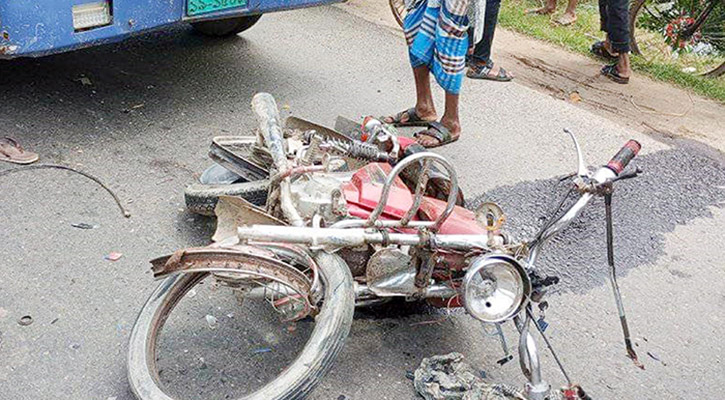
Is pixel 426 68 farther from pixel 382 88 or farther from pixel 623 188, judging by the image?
pixel 623 188

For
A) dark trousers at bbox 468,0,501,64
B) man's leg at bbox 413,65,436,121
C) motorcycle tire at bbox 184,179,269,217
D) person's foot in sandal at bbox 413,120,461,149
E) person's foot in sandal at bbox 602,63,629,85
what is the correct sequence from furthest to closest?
person's foot in sandal at bbox 602,63,629,85 → dark trousers at bbox 468,0,501,64 → man's leg at bbox 413,65,436,121 → person's foot in sandal at bbox 413,120,461,149 → motorcycle tire at bbox 184,179,269,217

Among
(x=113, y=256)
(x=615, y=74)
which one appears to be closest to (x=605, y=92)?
(x=615, y=74)

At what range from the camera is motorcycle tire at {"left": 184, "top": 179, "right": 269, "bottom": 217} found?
3.34 m

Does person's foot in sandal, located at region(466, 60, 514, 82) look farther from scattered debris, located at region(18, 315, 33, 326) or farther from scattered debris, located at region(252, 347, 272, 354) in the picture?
scattered debris, located at region(18, 315, 33, 326)

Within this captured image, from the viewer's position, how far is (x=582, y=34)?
759 cm

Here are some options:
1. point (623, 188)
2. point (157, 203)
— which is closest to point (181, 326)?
point (157, 203)

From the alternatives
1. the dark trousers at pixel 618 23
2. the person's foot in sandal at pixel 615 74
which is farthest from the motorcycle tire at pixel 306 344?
the person's foot in sandal at pixel 615 74

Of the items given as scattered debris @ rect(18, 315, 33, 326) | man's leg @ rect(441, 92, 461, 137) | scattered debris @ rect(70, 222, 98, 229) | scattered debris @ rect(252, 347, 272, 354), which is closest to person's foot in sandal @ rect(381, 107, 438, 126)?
man's leg @ rect(441, 92, 461, 137)

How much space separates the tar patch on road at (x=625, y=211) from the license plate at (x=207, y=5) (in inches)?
70.0

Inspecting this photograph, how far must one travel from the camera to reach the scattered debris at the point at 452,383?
2688 millimetres

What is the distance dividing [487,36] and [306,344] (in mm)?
3975

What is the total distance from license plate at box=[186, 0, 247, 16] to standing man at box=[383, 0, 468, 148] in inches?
42.9

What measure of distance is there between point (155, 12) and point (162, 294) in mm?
1998

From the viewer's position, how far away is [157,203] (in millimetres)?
3756
